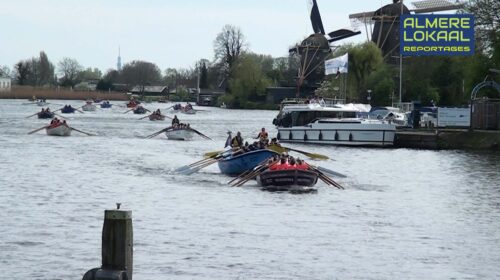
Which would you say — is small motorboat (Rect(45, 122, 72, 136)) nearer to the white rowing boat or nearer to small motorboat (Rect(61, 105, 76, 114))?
the white rowing boat

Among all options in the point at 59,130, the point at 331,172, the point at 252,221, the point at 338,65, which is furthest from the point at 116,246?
the point at 338,65

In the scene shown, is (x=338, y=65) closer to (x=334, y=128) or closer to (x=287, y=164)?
(x=334, y=128)

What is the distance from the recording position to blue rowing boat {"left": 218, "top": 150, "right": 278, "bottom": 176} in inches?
1886

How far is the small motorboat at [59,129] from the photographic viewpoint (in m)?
86.4

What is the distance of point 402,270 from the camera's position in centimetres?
2652

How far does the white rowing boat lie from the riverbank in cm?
2875

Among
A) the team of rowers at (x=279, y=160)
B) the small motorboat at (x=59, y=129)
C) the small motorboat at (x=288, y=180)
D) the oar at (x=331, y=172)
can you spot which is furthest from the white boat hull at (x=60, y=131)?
the small motorboat at (x=288, y=180)

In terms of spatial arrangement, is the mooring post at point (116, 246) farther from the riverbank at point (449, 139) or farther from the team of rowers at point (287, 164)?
the riverbank at point (449, 139)

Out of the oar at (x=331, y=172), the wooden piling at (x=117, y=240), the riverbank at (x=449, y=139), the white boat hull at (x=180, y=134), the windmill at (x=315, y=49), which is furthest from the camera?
the windmill at (x=315, y=49)

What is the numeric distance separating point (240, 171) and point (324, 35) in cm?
10152
